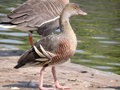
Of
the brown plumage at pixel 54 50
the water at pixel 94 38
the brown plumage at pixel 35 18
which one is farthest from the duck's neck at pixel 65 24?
the water at pixel 94 38

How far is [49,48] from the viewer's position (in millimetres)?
6062

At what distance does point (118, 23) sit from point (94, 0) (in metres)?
7.26

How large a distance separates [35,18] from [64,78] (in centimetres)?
252

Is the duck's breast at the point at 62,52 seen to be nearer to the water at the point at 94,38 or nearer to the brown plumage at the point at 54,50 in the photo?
the brown plumage at the point at 54,50

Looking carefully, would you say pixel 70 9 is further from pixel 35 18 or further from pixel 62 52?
pixel 35 18

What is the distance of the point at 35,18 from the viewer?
9062 millimetres

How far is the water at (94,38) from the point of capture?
10.6 m

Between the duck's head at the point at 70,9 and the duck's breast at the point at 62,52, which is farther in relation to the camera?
the duck's head at the point at 70,9

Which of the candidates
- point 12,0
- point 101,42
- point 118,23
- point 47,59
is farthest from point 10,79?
point 12,0

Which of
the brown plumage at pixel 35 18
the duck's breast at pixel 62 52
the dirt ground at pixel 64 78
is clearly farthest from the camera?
the brown plumage at pixel 35 18

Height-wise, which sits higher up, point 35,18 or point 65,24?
point 65,24

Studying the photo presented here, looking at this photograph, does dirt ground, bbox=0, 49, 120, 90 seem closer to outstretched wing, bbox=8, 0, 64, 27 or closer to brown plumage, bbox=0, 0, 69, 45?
brown plumage, bbox=0, 0, 69, 45

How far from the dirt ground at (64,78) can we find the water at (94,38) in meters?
2.08

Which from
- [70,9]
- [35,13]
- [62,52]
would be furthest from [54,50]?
[35,13]
